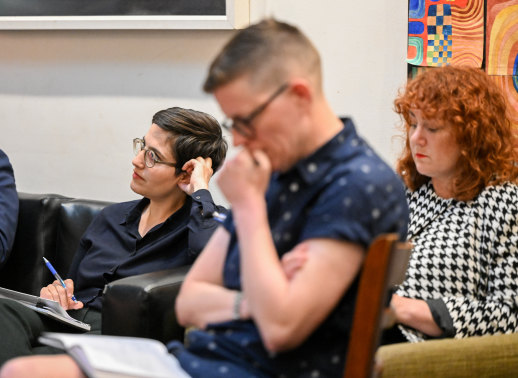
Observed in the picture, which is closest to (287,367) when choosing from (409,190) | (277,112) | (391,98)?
(277,112)

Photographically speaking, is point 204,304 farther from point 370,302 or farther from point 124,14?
point 124,14

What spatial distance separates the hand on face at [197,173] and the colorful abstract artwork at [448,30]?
92cm

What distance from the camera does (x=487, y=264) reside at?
7.22 feet

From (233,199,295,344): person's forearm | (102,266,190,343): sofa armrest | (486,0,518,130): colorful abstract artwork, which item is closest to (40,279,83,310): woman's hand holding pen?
(102,266,190,343): sofa armrest

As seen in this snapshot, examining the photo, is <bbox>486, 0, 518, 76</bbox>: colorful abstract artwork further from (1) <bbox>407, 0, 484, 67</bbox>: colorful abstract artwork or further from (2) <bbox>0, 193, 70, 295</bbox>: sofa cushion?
(2) <bbox>0, 193, 70, 295</bbox>: sofa cushion

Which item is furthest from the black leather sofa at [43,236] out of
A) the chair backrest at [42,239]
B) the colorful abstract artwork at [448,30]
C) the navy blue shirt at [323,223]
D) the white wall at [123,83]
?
the navy blue shirt at [323,223]

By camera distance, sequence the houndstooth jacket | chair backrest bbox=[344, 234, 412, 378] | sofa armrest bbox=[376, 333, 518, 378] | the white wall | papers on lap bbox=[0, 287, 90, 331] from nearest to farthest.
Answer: chair backrest bbox=[344, 234, 412, 378] → sofa armrest bbox=[376, 333, 518, 378] → the houndstooth jacket → papers on lap bbox=[0, 287, 90, 331] → the white wall

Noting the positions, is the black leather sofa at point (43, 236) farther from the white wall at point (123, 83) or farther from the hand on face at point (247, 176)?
the hand on face at point (247, 176)

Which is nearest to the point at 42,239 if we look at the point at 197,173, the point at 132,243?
the point at 132,243

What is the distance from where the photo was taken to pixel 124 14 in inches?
132

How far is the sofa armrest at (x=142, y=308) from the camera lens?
7.65ft

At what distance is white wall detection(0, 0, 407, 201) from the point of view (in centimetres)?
304

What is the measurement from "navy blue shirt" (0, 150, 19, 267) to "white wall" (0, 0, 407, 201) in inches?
15.7

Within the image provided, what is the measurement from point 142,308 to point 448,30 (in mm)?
1548
